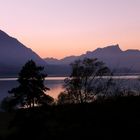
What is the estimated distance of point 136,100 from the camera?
12859 mm

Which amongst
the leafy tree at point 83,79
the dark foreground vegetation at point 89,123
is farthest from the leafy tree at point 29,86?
the dark foreground vegetation at point 89,123

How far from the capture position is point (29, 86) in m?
51.0

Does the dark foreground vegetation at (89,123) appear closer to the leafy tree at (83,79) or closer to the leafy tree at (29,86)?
the leafy tree at (29,86)

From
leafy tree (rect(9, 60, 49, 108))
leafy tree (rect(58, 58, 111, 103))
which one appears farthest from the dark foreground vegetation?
leafy tree (rect(58, 58, 111, 103))

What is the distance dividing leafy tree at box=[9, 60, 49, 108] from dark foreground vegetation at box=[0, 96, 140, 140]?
35.9 metres

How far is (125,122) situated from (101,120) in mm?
929

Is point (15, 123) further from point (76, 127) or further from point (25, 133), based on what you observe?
point (76, 127)

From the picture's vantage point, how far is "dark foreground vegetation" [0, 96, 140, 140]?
9.78 m

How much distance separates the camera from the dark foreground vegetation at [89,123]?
9.78 m

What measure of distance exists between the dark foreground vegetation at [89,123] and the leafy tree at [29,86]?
35.9 metres

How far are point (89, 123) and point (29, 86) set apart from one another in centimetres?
4051

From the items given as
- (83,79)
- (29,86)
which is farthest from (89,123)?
(83,79)

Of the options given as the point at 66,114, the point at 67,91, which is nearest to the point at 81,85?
the point at 67,91

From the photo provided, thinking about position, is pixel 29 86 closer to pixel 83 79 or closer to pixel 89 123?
pixel 83 79
